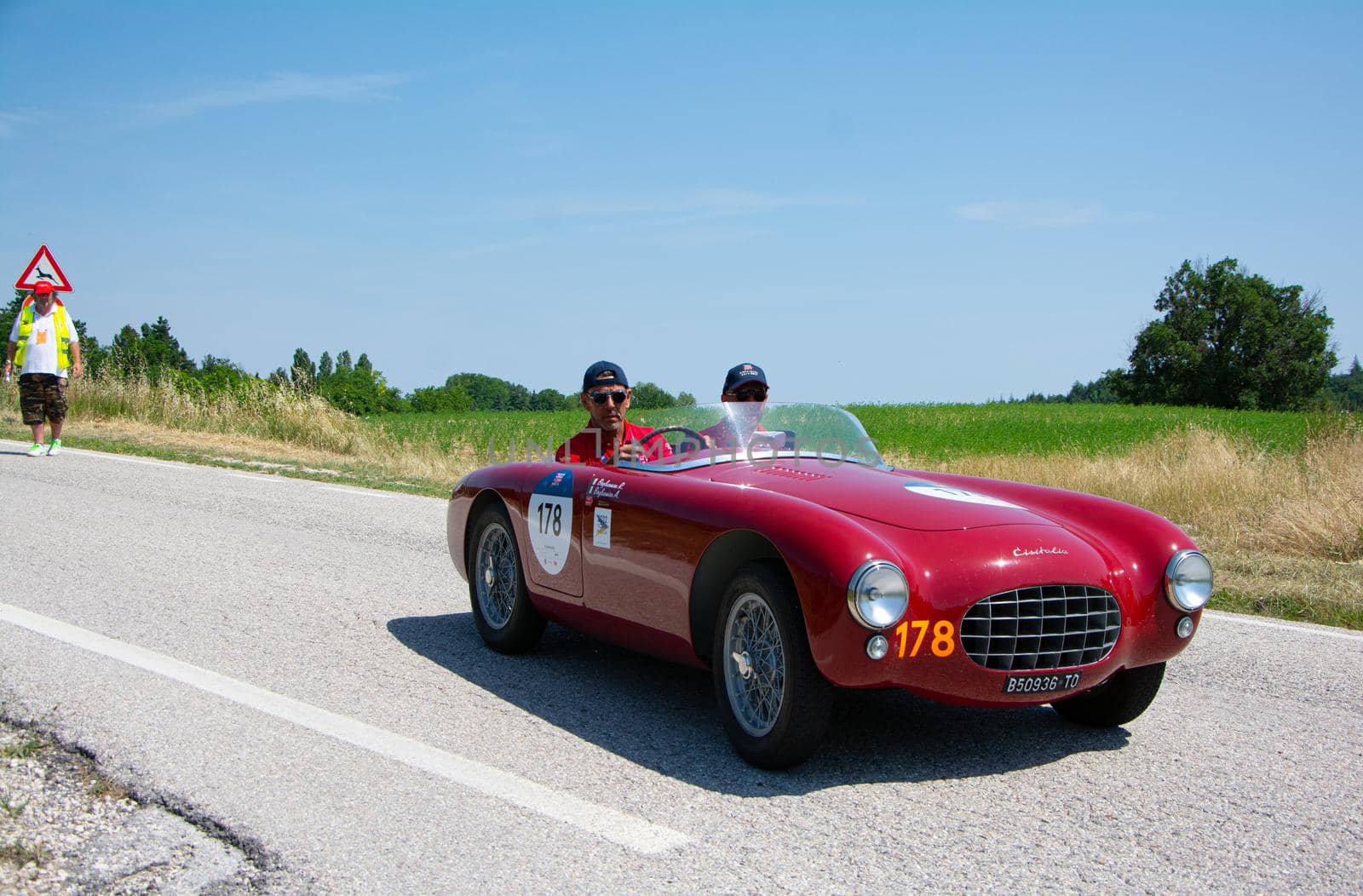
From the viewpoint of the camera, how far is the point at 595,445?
18.2ft

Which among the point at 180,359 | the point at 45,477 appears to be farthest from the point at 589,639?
the point at 180,359

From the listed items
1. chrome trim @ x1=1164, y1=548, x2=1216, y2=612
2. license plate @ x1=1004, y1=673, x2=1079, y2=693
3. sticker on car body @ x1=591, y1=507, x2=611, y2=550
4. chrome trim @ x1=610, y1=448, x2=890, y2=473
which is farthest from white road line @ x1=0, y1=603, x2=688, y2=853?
chrome trim @ x1=1164, y1=548, x2=1216, y2=612

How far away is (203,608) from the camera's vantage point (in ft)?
19.9

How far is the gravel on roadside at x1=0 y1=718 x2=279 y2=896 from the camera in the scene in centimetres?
289

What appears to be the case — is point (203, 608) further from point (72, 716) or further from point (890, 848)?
point (890, 848)

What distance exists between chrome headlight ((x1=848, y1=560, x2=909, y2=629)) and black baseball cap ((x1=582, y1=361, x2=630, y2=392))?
2531 mm

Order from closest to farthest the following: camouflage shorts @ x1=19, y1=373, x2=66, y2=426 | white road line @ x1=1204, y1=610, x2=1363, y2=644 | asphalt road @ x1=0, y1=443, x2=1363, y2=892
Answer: asphalt road @ x1=0, y1=443, x2=1363, y2=892
white road line @ x1=1204, y1=610, x2=1363, y2=644
camouflage shorts @ x1=19, y1=373, x2=66, y2=426

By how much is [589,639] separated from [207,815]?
2.67m

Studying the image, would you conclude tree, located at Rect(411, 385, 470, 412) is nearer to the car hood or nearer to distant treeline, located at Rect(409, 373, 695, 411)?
distant treeline, located at Rect(409, 373, 695, 411)

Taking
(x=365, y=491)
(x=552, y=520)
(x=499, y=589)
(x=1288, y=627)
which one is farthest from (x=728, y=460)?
(x=365, y=491)

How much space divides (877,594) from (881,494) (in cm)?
84

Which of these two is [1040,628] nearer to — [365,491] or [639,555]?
[639,555]

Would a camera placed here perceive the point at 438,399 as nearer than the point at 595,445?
No

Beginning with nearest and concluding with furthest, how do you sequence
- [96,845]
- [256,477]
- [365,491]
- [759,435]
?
1. [96,845]
2. [759,435]
3. [365,491]
4. [256,477]
